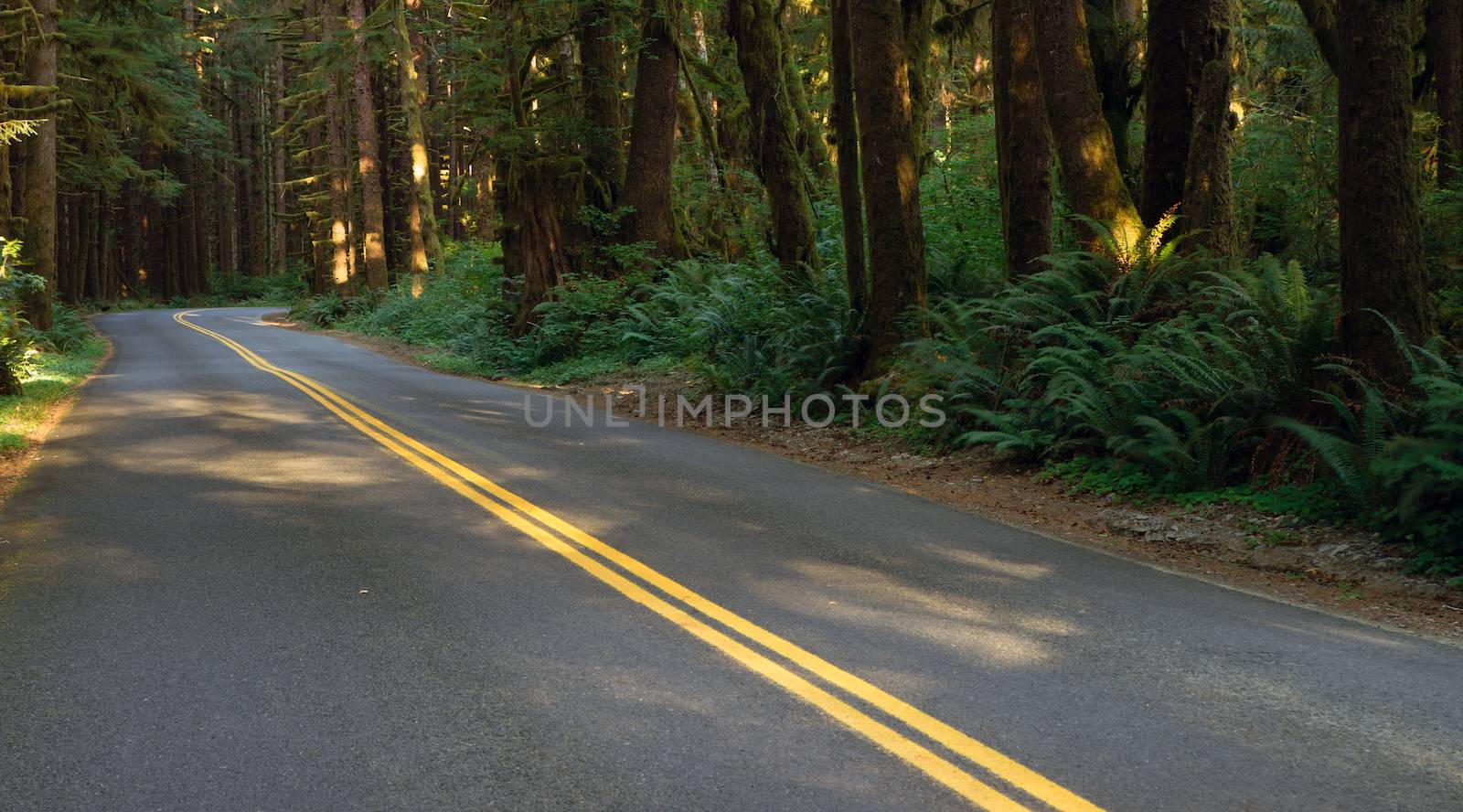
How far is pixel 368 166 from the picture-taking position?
38.1 meters

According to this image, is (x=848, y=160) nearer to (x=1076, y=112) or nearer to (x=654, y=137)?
(x=1076, y=112)

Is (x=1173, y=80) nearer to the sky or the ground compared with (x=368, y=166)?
nearer to the ground

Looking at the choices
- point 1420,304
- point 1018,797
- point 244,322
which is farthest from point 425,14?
point 1018,797

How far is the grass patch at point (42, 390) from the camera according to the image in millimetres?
13156

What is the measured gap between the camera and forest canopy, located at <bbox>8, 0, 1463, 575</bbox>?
8094 mm

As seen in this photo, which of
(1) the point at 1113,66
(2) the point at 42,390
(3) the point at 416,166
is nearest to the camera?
(1) the point at 1113,66

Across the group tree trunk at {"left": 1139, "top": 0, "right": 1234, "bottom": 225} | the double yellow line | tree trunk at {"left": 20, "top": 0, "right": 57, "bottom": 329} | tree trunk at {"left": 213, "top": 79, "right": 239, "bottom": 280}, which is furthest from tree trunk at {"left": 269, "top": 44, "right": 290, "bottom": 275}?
the double yellow line

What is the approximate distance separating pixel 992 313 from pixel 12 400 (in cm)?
1405

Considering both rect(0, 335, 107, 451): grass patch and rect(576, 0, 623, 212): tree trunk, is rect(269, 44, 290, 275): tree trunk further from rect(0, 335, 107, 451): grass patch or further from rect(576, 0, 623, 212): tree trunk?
rect(576, 0, 623, 212): tree trunk

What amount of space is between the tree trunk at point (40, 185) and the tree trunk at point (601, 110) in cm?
1329

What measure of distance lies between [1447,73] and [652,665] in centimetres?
1335

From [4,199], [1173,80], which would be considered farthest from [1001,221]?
[4,199]

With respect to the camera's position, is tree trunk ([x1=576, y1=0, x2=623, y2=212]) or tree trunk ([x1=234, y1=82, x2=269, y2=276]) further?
tree trunk ([x1=234, y1=82, x2=269, y2=276])

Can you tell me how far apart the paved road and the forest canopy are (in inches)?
88.4
